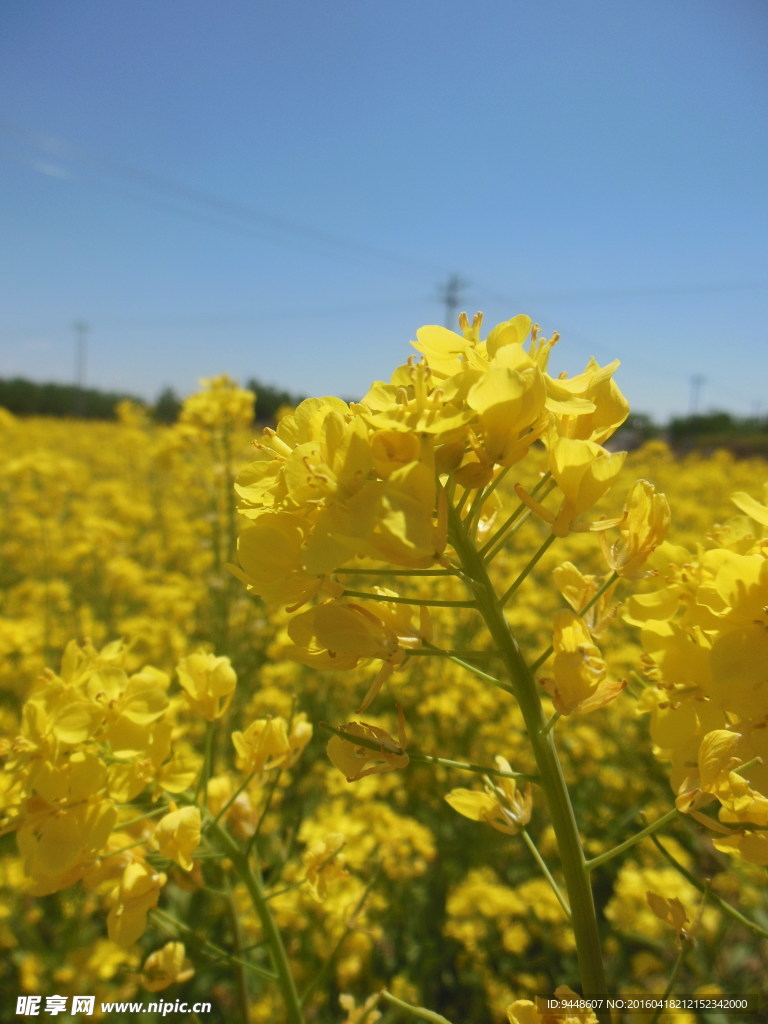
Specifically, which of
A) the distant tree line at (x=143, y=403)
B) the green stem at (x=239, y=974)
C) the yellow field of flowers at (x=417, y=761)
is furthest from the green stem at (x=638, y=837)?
the distant tree line at (x=143, y=403)

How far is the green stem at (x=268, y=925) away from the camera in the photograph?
1.13 m

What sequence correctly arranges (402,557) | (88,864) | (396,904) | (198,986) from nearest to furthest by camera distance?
(402,557), (88,864), (198,986), (396,904)

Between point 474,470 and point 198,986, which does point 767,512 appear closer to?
point 474,470

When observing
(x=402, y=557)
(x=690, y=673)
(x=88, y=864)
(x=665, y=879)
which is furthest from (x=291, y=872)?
(x=402, y=557)

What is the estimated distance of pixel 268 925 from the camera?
1.17 metres

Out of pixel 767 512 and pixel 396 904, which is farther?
pixel 396 904

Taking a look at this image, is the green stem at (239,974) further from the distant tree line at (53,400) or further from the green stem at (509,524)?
the distant tree line at (53,400)

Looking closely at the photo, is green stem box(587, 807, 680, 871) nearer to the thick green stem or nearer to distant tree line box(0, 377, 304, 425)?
the thick green stem

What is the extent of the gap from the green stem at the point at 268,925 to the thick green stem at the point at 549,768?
0.57 meters

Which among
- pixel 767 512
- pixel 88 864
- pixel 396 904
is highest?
pixel 767 512

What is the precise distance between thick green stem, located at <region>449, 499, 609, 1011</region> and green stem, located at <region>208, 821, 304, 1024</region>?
1.86 feet

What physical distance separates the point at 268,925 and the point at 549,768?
688 mm

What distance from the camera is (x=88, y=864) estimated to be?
43.0 inches

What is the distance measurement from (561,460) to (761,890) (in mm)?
2555
